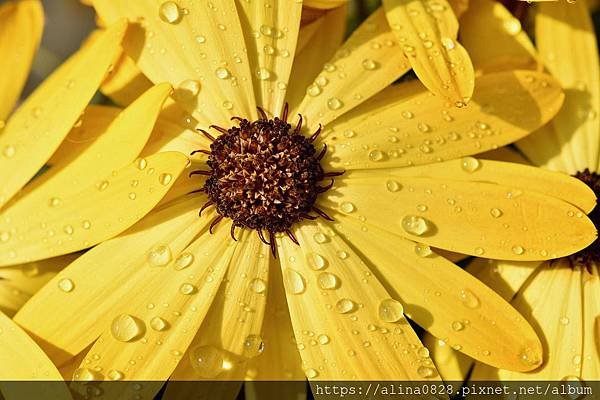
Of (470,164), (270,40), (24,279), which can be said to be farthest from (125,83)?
(470,164)

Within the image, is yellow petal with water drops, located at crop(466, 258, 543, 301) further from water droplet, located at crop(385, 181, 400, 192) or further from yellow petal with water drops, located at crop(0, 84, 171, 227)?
yellow petal with water drops, located at crop(0, 84, 171, 227)

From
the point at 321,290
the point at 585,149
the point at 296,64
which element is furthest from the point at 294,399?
the point at 585,149

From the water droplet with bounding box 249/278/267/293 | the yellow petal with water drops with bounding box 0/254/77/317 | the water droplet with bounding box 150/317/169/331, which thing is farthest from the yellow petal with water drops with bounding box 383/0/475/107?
the yellow petal with water drops with bounding box 0/254/77/317

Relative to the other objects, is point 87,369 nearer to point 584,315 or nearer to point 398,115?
point 398,115

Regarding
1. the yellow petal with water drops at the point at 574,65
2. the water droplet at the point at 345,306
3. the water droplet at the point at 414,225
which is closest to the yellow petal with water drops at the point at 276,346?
the water droplet at the point at 345,306

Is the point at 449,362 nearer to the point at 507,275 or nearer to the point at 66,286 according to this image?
the point at 507,275

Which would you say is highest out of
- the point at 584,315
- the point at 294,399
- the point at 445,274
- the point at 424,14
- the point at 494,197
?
the point at 424,14
